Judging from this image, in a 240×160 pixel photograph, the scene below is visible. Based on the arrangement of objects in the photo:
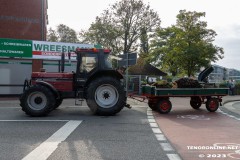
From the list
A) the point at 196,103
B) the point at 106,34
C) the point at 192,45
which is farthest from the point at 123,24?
the point at 196,103

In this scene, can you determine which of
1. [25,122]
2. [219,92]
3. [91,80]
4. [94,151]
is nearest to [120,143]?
[94,151]

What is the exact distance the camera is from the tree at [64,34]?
60.8m

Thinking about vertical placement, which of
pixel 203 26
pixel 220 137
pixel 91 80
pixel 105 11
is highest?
pixel 105 11

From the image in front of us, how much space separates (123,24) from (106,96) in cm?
3663

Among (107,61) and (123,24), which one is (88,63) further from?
(123,24)

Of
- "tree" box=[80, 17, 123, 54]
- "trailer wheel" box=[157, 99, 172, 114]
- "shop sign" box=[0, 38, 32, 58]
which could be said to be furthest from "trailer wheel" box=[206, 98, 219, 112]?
"tree" box=[80, 17, 123, 54]

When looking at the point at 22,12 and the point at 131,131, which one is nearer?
the point at 131,131

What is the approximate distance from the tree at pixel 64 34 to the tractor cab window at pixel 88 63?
47139mm

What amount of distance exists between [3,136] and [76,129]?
2105 mm

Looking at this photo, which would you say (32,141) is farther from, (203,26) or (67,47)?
(203,26)

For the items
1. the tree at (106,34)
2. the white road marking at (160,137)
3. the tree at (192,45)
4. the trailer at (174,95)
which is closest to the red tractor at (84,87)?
the trailer at (174,95)

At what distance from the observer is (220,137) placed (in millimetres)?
9227

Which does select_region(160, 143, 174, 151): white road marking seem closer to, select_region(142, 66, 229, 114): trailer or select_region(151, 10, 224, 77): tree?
select_region(142, 66, 229, 114): trailer

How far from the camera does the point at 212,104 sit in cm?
1560
